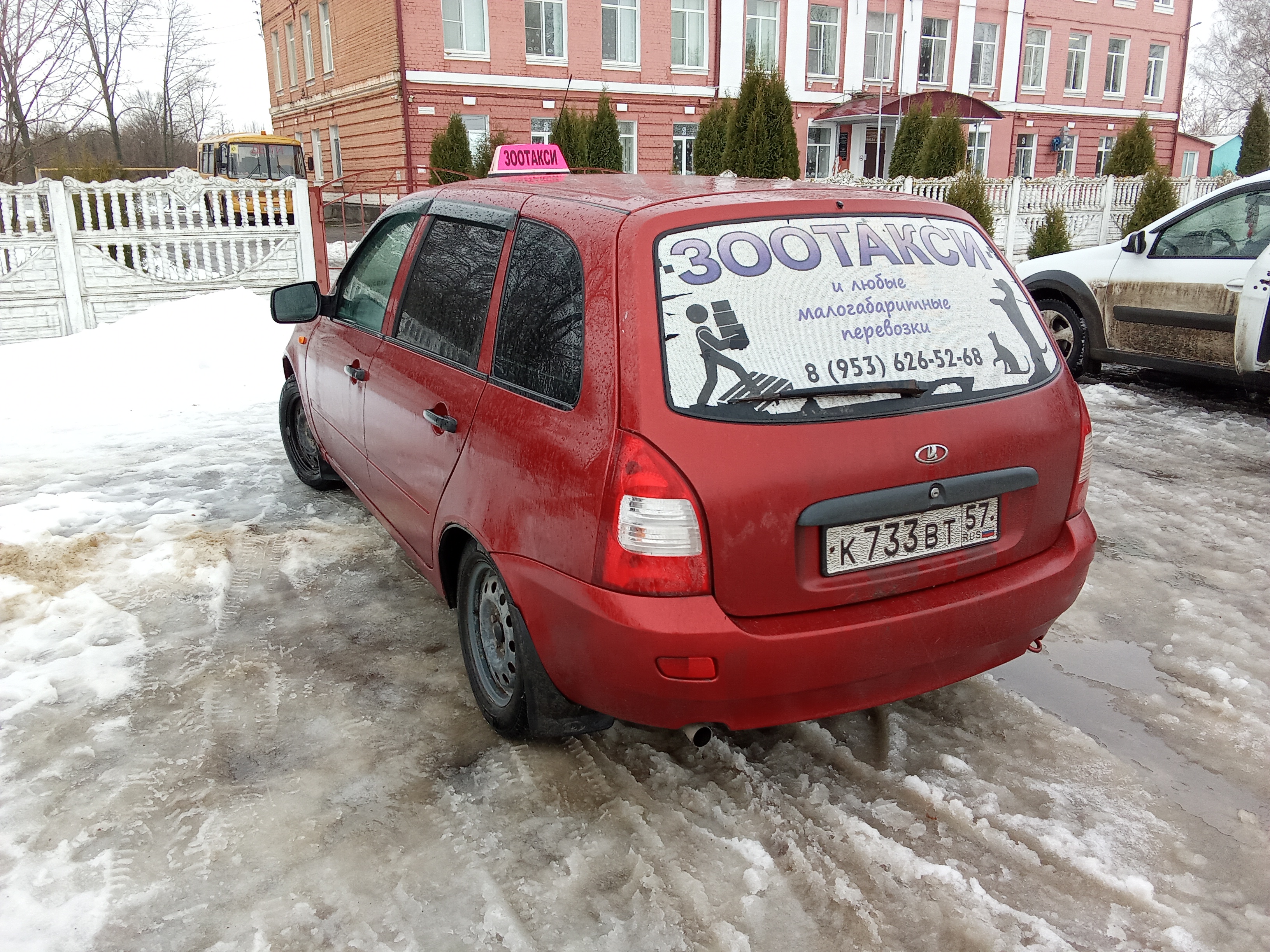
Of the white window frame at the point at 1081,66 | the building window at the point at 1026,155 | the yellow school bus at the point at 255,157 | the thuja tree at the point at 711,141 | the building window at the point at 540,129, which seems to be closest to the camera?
the thuja tree at the point at 711,141

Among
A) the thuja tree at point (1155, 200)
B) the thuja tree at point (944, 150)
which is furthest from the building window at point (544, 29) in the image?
the thuja tree at point (1155, 200)

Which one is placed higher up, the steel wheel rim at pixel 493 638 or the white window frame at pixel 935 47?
the white window frame at pixel 935 47

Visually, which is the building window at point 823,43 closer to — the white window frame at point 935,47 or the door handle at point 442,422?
the white window frame at point 935,47

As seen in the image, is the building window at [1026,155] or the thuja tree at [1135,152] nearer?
the thuja tree at [1135,152]

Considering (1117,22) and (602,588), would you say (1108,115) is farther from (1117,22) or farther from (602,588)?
(602,588)

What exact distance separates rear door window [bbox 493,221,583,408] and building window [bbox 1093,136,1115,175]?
38.0 metres

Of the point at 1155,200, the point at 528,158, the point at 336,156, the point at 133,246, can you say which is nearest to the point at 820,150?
the point at 1155,200

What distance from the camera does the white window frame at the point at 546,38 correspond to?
82.1 feet

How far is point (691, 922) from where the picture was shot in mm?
2223

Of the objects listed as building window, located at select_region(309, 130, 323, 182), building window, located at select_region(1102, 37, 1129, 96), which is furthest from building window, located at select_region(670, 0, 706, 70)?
building window, located at select_region(1102, 37, 1129, 96)

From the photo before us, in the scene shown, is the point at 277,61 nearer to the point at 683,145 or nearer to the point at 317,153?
the point at 317,153

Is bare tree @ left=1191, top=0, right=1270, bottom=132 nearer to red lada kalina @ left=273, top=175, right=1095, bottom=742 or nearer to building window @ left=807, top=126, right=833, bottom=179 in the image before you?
building window @ left=807, top=126, right=833, bottom=179

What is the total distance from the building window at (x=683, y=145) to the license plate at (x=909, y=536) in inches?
1027

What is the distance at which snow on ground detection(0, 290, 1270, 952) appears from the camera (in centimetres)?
224
